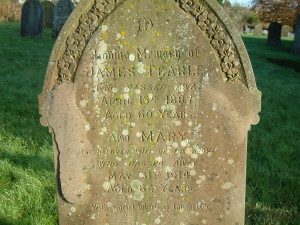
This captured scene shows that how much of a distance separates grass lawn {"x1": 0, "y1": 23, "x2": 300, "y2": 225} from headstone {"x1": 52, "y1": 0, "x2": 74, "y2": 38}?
6.21 metres

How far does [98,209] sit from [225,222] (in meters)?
1.08

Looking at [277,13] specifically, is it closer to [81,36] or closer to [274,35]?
[274,35]

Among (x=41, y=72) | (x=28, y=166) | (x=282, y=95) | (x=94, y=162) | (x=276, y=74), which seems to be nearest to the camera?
(x=94, y=162)

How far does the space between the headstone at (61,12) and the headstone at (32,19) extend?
0.74 metres

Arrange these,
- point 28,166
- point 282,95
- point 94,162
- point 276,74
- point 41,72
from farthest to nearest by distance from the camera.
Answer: point 276,74 < point 41,72 < point 282,95 < point 28,166 < point 94,162

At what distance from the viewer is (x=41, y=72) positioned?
9.43 m

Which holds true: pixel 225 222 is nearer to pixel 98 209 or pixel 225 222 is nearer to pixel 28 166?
pixel 98 209

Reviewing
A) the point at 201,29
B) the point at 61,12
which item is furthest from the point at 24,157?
the point at 61,12

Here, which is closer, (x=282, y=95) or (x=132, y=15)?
(x=132, y=15)

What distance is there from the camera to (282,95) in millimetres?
8594

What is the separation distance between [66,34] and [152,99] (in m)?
0.82

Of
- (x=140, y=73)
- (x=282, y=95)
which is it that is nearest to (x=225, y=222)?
(x=140, y=73)

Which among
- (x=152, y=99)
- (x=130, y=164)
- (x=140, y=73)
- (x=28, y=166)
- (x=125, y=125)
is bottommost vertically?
(x=28, y=166)

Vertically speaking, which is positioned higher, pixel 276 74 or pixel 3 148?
pixel 276 74
